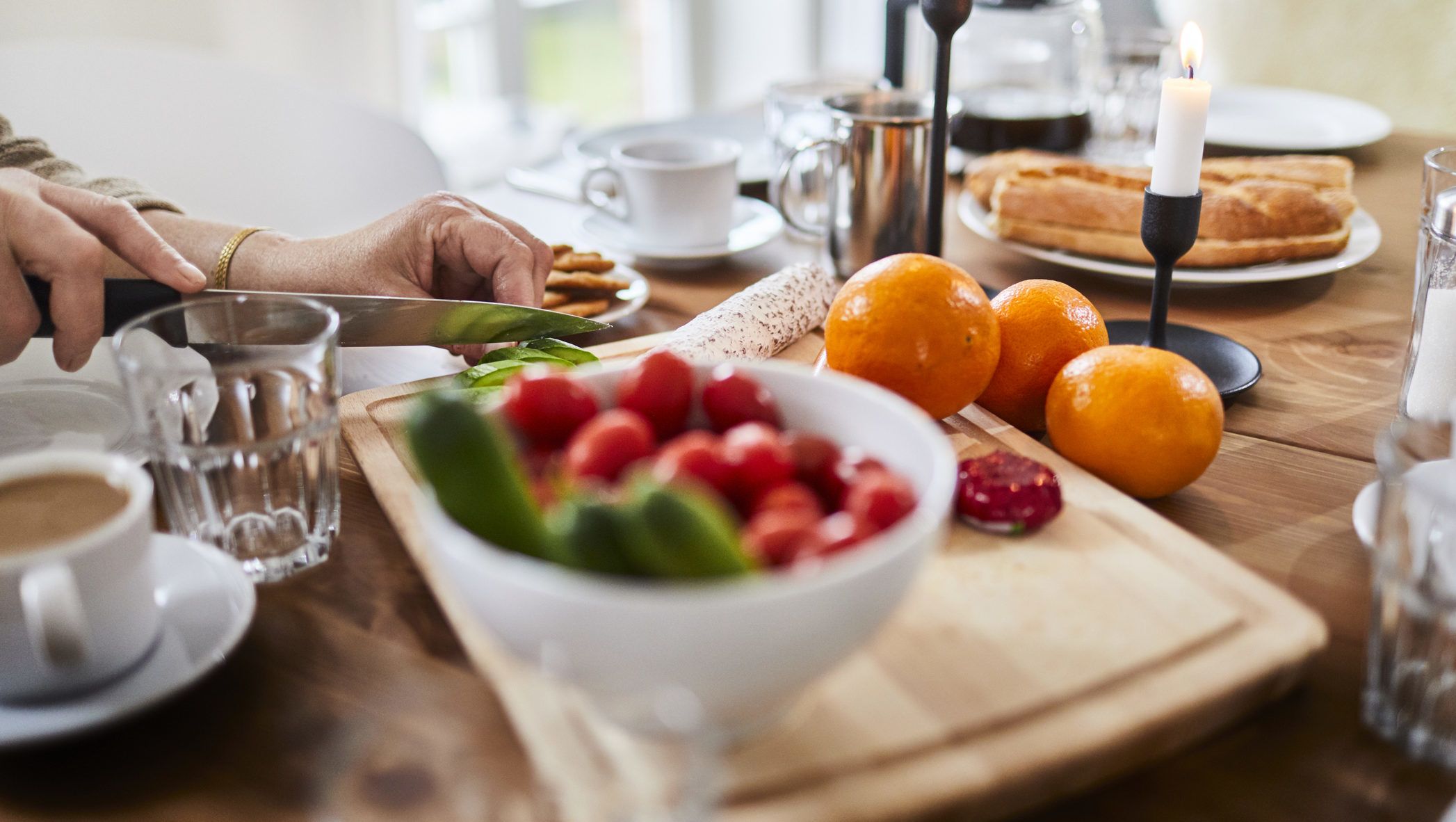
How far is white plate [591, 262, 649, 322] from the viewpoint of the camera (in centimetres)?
121

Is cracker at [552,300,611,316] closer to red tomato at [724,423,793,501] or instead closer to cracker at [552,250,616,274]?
cracker at [552,250,616,274]

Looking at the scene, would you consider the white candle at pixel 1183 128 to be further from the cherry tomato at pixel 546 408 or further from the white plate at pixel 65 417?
the white plate at pixel 65 417

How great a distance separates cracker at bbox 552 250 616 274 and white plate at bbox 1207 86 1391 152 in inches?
42.5

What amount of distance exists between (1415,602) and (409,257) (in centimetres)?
92

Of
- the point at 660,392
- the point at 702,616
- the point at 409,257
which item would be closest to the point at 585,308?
the point at 409,257

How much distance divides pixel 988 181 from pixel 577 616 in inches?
44.9

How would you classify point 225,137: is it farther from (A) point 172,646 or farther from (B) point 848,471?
(B) point 848,471

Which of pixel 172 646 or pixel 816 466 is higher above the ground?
pixel 816 466

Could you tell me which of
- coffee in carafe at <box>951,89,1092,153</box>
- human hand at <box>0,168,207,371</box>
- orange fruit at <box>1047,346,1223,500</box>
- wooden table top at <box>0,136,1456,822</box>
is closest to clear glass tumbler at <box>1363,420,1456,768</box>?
wooden table top at <box>0,136,1456,822</box>

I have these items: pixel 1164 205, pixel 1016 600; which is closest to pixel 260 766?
pixel 1016 600

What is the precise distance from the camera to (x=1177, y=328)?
1144 mm

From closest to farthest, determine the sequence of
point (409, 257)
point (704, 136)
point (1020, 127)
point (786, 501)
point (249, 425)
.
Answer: point (786, 501) → point (249, 425) → point (409, 257) → point (1020, 127) → point (704, 136)

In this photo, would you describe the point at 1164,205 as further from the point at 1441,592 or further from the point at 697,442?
the point at 697,442

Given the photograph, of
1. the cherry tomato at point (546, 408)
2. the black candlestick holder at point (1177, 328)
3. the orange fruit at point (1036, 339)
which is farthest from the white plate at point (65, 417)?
the black candlestick holder at point (1177, 328)
